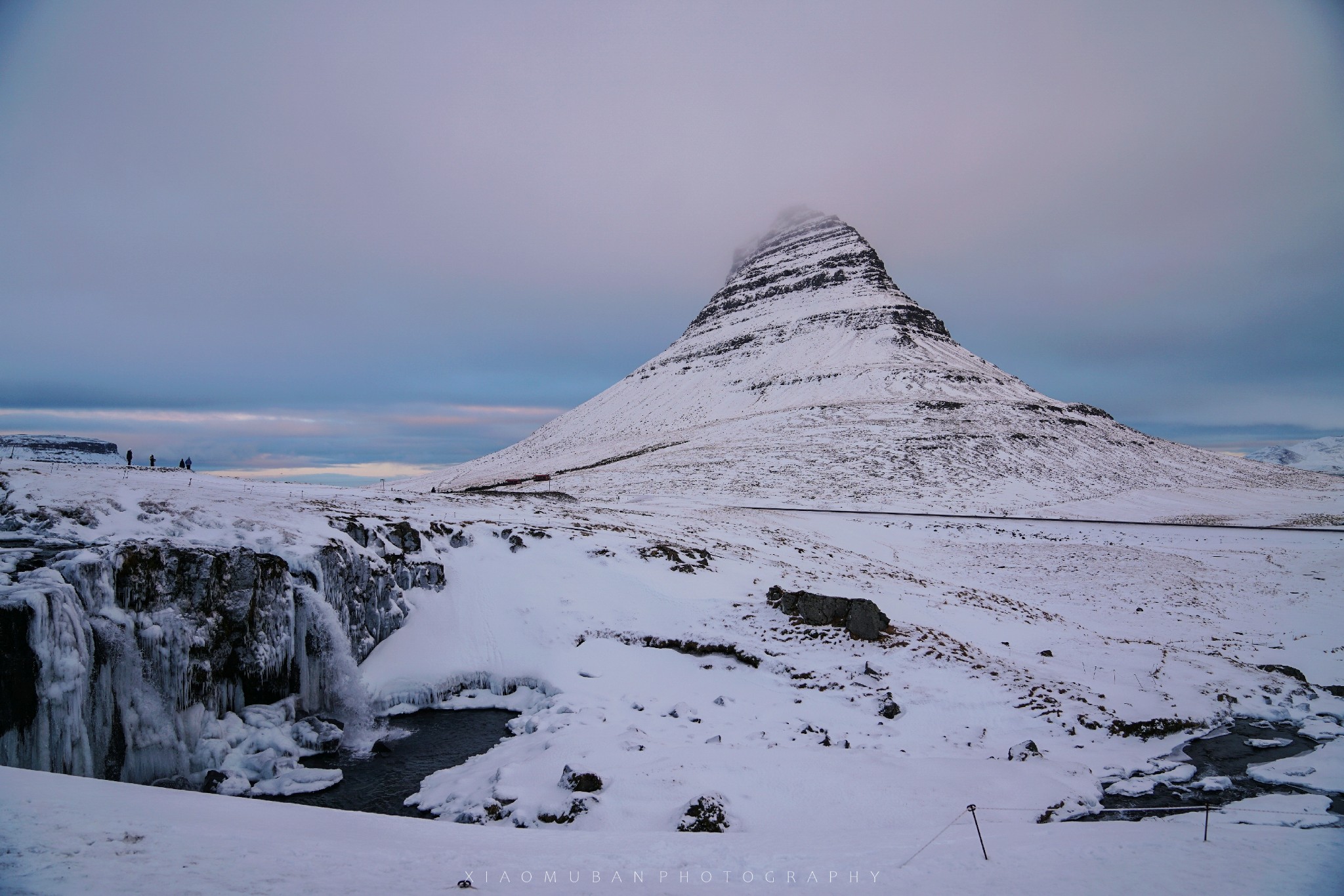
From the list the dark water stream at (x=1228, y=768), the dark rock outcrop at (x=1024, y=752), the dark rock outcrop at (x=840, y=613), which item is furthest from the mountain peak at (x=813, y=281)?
the dark rock outcrop at (x=1024, y=752)

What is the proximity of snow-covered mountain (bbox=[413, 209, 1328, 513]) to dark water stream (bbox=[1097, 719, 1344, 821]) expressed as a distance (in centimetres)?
3681

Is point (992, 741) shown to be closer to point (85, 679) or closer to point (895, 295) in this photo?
point (85, 679)

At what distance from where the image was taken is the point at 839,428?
2970 inches

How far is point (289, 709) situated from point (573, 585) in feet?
27.8

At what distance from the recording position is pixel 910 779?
1099 cm

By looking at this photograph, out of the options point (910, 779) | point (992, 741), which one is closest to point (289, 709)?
point (910, 779)

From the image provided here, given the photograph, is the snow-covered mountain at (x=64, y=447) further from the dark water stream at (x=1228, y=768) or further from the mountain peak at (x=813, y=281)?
the mountain peak at (x=813, y=281)

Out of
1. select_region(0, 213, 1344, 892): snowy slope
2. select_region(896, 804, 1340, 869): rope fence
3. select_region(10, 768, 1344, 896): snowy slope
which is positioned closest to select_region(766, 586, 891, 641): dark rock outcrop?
select_region(0, 213, 1344, 892): snowy slope

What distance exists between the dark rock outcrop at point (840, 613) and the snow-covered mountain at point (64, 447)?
34.4m

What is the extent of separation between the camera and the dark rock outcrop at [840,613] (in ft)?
55.9

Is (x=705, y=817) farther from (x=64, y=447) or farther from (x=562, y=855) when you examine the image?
(x=64, y=447)

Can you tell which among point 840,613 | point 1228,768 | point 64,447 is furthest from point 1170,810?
point 64,447

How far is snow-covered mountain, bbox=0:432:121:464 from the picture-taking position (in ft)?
105

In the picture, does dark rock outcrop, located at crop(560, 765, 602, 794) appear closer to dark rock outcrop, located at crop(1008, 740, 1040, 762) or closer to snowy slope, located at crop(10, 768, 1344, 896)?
snowy slope, located at crop(10, 768, 1344, 896)
